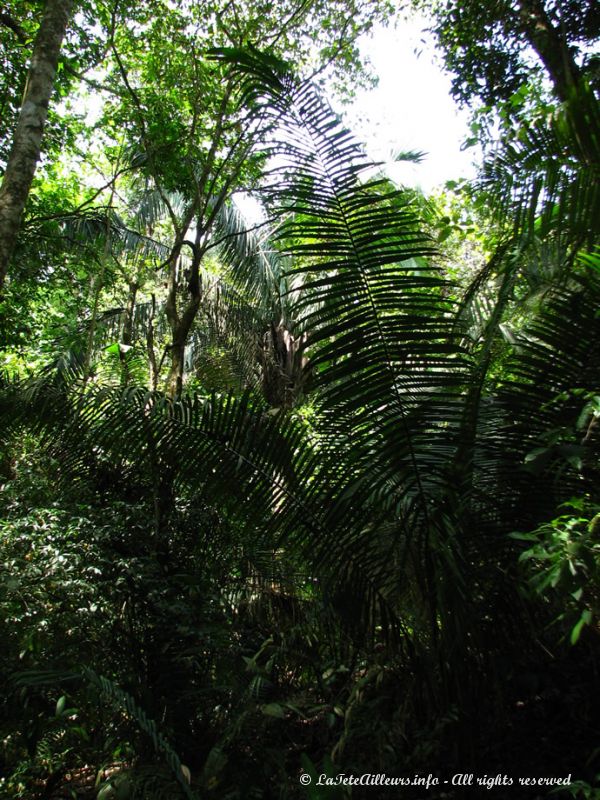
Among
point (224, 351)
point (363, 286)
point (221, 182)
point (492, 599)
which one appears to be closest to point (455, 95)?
point (221, 182)

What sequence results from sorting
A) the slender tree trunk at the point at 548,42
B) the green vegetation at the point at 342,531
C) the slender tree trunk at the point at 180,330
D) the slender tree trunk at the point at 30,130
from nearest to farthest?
the green vegetation at the point at 342,531 < the slender tree trunk at the point at 30,130 < the slender tree trunk at the point at 548,42 < the slender tree trunk at the point at 180,330

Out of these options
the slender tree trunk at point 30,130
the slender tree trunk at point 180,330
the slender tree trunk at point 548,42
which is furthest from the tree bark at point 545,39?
the slender tree trunk at point 30,130

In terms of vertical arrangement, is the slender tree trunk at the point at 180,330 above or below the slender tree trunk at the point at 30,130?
below

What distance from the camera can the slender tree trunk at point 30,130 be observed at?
3396 mm

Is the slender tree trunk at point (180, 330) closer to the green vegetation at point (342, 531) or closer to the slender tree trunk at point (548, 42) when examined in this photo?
the green vegetation at point (342, 531)

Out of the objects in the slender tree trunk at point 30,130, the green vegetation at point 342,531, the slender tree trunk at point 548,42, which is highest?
the slender tree trunk at point 548,42

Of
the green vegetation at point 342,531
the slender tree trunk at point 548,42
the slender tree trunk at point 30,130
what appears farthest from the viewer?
the slender tree trunk at point 548,42

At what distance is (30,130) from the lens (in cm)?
368

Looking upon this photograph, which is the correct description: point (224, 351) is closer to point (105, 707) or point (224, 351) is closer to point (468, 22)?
point (468, 22)

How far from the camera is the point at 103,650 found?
366 centimetres

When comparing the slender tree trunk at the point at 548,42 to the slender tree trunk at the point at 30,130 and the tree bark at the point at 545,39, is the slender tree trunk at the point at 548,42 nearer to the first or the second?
the tree bark at the point at 545,39

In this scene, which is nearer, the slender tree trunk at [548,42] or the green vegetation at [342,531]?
the green vegetation at [342,531]

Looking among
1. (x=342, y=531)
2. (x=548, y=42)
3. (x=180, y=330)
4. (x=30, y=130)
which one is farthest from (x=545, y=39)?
(x=342, y=531)

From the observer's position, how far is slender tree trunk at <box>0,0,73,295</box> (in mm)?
3396
